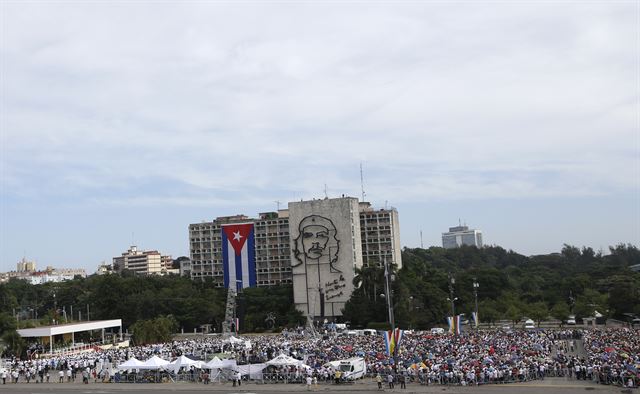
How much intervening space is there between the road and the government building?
5863cm

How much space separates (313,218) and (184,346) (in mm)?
50579

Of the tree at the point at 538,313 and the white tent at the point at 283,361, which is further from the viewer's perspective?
the tree at the point at 538,313

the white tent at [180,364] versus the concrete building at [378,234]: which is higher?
the concrete building at [378,234]

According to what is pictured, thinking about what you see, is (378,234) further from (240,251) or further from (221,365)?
(221,365)

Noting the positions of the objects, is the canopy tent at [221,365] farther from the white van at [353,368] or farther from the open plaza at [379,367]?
the white van at [353,368]

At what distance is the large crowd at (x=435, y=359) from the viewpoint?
37.2 metres

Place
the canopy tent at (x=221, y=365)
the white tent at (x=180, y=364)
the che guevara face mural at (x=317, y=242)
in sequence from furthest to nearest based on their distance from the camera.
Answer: the che guevara face mural at (x=317, y=242) → the white tent at (x=180, y=364) → the canopy tent at (x=221, y=365)

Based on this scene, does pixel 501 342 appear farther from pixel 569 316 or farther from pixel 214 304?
pixel 214 304

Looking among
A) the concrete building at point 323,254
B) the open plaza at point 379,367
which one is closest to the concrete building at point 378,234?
the concrete building at point 323,254

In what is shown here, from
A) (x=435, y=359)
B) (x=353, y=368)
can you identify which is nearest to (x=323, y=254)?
(x=435, y=359)

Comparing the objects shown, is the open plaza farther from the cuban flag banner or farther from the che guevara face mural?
the cuban flag banner

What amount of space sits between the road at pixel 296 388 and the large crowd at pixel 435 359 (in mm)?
912

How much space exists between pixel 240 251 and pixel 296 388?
80.4 meters

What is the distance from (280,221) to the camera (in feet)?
395
